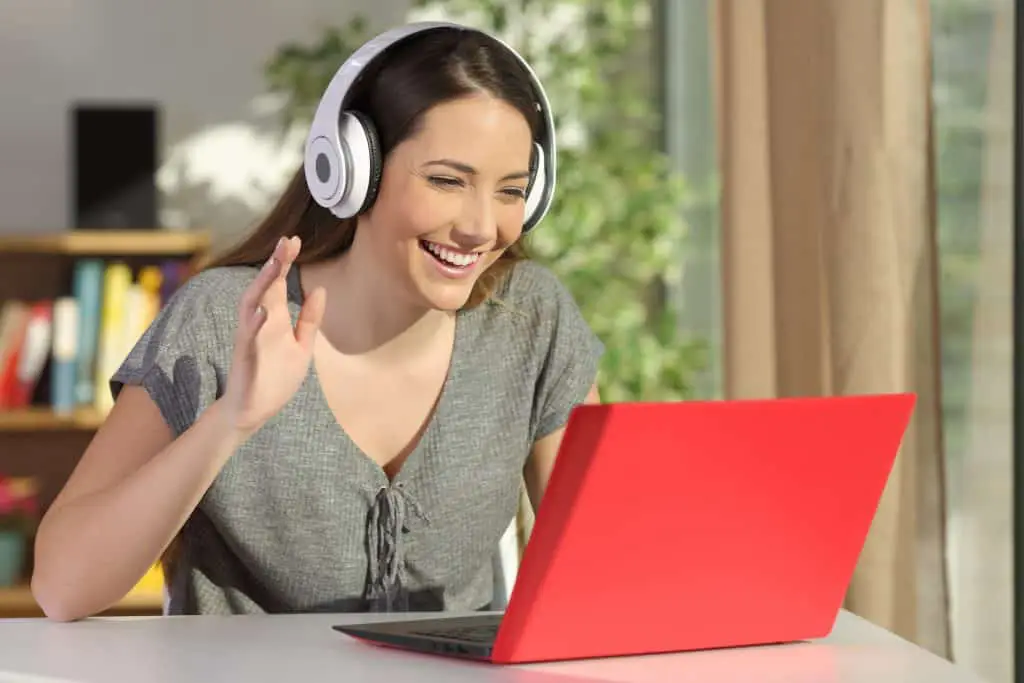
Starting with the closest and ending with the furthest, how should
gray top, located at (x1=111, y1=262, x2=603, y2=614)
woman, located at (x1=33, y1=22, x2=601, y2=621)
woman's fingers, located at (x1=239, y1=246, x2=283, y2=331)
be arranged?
woman's fingers, located at (x1=239, y1=246, x2=283, y2=331), woman, located at (x1=33, y1=22, x2=601, y2=621), gray top, located at (x1=111, y1=262, x2=603, y2=614)

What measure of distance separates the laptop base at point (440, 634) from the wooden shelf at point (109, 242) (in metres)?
2.43

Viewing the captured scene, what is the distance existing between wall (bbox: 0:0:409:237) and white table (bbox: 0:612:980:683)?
8.90 feet

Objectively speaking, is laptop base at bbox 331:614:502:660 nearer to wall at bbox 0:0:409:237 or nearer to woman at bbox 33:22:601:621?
woman at bbox 33:22:601:621

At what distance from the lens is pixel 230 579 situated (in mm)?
1537

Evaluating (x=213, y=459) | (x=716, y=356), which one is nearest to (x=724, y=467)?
(x=213, y=459)

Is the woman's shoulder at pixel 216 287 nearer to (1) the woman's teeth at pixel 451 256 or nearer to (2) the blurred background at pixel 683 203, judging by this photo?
(1) the woman's teeth at pixel 451 256

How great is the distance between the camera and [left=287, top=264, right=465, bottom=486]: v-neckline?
4.93 ft

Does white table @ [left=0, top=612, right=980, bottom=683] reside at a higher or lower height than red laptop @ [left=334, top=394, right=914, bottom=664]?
lower

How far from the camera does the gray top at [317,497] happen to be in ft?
4.84

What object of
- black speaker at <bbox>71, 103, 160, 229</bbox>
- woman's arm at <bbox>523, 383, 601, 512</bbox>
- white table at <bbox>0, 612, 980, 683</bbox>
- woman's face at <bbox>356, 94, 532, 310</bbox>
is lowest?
white table at <bbox>0, 612, 980, 683</bbox>

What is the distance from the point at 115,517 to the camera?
1316 millimetres

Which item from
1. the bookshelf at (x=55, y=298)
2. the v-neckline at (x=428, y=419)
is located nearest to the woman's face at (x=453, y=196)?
the v-neckline at (x=428, y=419)

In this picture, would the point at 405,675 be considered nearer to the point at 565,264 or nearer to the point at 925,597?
the point at 925,597

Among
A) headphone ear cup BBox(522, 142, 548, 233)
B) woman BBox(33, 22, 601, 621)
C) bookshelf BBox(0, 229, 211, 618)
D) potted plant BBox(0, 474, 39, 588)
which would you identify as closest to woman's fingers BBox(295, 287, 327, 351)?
woman BBox(33, 22, 601, 621)
